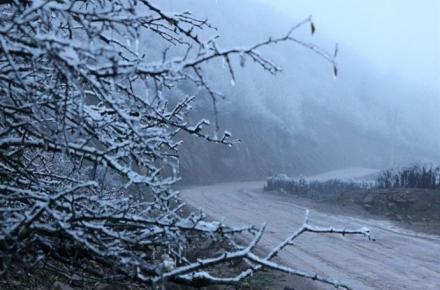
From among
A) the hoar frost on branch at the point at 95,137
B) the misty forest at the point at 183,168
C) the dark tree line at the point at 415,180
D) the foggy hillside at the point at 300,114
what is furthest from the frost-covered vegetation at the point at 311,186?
the hoar frost on branch at the point at 95,137

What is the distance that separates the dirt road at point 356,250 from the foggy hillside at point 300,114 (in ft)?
53.8

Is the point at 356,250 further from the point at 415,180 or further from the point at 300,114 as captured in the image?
the point at 300,114

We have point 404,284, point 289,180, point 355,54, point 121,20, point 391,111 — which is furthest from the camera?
point 355,54

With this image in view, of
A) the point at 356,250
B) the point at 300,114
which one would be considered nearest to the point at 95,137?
the point at 356,250

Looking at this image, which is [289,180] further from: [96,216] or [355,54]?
[355,54]

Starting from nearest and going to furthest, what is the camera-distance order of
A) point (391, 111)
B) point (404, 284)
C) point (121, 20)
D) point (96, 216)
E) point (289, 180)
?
point (121, 20)
point (96, 216)
point (404, 284)
point (289, 180)
point (391, 111)

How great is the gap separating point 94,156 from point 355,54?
310ft

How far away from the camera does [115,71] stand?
2.26 m

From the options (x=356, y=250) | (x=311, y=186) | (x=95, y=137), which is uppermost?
(x=95, y=137)

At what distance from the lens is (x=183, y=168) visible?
37.5m

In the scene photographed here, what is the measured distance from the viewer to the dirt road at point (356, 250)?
1004cm

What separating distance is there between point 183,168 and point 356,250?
2555 cm

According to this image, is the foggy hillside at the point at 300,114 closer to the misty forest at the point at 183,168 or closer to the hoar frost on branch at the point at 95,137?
the misty forest at the point at 183,168

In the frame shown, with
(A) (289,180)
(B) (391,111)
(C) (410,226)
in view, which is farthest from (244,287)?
(B) (391,111)
